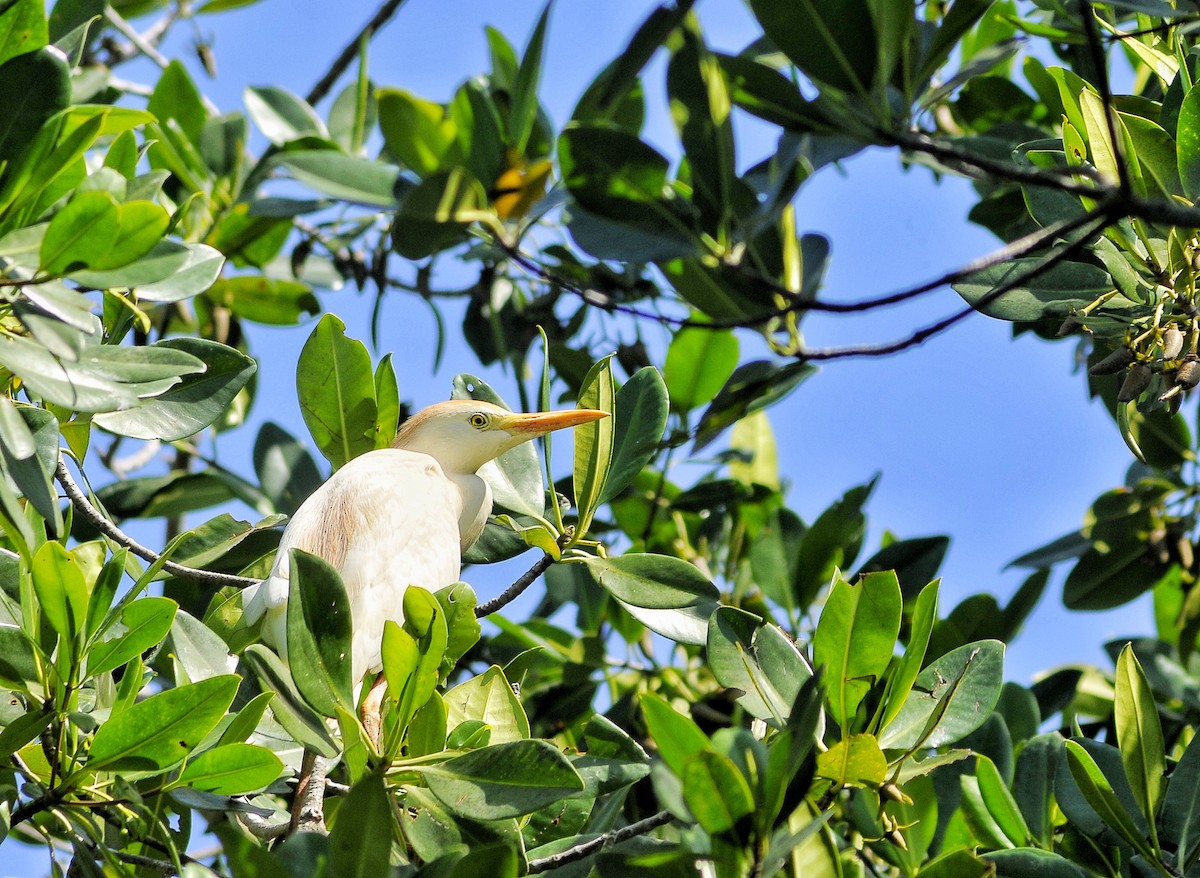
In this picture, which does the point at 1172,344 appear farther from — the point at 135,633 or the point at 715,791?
the point at 135,633

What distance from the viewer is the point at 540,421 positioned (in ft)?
10.3

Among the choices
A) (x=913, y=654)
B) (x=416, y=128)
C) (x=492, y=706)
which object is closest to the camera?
(x=913, y=654)

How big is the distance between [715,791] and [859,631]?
506mm

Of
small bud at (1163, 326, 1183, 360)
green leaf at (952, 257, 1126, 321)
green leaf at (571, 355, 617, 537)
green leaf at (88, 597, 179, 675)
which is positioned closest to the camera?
green leaf at (88, 597, 179, 675)

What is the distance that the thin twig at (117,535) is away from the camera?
2.44 metres

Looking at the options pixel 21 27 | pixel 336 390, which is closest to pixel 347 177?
pixel 336 390

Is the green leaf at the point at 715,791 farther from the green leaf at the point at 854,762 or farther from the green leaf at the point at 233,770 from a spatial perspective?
the green leaf at the point at 233,770

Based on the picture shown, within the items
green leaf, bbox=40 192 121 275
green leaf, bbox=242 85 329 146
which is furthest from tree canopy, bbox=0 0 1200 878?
green leaf, bbox=242 85 329 146

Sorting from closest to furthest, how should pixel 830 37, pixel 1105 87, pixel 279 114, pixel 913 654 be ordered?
pixel 1105 87
pixel 830 37
pixel 913 654
pixel 279 114

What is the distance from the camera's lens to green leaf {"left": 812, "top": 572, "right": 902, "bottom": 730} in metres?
1.97

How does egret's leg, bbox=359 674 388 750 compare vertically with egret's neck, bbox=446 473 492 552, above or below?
below

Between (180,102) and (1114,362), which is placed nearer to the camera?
(1114,362)

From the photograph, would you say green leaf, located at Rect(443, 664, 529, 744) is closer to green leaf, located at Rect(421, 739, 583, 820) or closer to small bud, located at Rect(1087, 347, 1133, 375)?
green leaf, located at Rect(421, 739, 583, 820)

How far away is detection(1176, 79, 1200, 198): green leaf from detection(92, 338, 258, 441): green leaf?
5.98 feet
